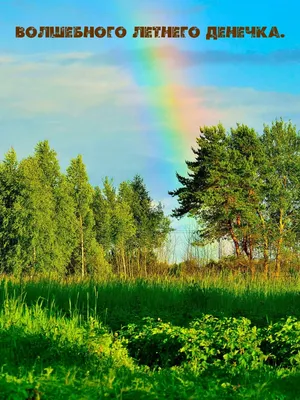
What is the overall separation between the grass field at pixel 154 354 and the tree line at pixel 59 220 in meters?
21.7

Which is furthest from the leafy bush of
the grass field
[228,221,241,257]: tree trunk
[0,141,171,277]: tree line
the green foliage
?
[228,221,241,257]: tree trunk

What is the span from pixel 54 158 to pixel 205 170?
9696mm

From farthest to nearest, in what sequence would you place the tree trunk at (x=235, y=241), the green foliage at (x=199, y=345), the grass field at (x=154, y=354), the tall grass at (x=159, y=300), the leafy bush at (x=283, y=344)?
the tree trunk at (x=235, y=241)
the tall grass at (x=159, y=300)
the leafy bush at (x=283, y=344)
the green foliage at (x=199, y=345)
the grass field at (x=154, y=354)

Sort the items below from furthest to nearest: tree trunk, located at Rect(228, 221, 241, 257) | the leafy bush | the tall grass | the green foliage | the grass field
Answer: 1. tree trunk, located at Rect(228, 221, 241, 257)
2. the tall grass
3. the leafy bush
4. the green foliage
5. the grass field

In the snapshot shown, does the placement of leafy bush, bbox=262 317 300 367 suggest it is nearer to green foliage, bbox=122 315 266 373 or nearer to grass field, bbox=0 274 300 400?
grass field, bbox=0 274 300 400

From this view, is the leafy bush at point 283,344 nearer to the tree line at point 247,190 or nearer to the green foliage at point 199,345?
the green foliage at point 199,345

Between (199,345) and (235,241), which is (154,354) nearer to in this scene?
(199,345)

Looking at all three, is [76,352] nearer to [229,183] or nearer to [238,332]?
[238,332]

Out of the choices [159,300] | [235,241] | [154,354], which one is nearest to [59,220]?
[235,241]

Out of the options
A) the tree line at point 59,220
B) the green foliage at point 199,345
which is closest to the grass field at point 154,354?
the green foliage at point 199,345

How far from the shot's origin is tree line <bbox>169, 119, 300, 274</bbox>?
3375 cm

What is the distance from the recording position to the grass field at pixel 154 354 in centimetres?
409

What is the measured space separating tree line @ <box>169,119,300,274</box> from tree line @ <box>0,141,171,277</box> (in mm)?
3850

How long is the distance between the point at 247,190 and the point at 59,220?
37.9 feet
